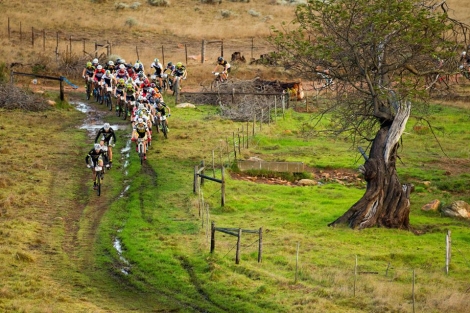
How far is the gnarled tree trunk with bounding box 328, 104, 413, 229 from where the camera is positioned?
3212cm

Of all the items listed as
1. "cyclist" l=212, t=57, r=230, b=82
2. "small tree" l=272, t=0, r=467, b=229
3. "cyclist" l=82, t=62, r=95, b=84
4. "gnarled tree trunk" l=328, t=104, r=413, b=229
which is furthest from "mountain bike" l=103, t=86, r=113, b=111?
"gnarled tree trunk" l=328, t=104, r=413, b=229

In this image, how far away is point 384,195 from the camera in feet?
106

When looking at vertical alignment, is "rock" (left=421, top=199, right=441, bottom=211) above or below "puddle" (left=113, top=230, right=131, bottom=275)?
above

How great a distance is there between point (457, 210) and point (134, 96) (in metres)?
18.0

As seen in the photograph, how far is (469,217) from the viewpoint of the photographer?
34.2 m

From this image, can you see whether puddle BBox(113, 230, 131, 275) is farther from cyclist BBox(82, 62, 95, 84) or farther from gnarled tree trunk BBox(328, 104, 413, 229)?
cyclist BBox(82, 62, 95, 84)

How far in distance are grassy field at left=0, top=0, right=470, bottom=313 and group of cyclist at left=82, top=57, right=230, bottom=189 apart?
46.2 inches

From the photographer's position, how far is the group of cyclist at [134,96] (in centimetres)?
3716

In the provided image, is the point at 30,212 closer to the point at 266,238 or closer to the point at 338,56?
the point at 266,238

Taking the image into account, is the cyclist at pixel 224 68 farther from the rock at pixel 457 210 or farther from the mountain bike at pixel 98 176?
the rock at pixel 457 210

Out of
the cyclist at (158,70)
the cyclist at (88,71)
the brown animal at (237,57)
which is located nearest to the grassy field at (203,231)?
the cyclist at (88,71)

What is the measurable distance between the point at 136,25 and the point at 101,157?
4201 cm

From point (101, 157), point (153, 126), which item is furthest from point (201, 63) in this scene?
point (101, 157)

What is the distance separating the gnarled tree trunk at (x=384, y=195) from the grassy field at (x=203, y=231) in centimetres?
65
